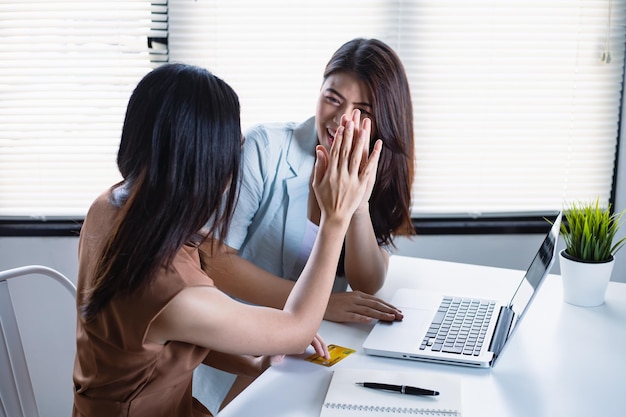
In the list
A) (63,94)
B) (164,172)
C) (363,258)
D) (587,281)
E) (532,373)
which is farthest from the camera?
(63,94)

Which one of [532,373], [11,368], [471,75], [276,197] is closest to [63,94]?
[276,197]

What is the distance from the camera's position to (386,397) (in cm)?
114

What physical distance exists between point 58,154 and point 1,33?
1.42 feet

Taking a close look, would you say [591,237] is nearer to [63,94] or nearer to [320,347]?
[320,347]

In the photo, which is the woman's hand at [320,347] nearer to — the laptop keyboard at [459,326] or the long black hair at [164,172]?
the laptop keyboard at [459,326]

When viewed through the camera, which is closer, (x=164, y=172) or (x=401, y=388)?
(x=164, y=172)

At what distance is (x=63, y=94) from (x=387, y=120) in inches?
48.9

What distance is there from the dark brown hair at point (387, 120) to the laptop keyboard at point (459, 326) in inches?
13.0

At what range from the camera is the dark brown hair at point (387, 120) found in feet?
5.30

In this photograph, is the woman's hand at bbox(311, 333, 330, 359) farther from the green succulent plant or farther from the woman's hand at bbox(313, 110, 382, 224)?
the green succulent plant

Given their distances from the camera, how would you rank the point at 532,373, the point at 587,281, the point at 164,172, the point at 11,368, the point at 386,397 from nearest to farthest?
1. the point at 164,172
2. the point at 386,397
3. the point at 532,373
4. the point at 11,368
5. the point at 587,281

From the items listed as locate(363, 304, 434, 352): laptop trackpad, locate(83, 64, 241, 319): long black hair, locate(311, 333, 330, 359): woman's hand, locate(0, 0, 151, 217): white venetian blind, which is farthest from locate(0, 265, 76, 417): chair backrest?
locate(0, 0, 151, 217): white venetian blind

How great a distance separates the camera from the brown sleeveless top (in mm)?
1051

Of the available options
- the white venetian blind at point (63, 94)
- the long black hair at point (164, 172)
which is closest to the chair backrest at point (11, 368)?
the long black hair at point (164, 172)
